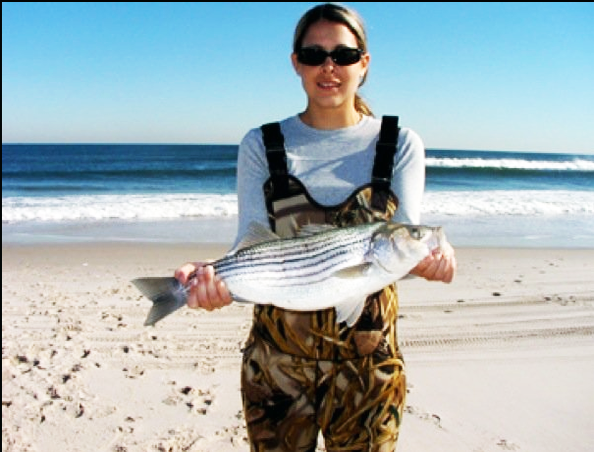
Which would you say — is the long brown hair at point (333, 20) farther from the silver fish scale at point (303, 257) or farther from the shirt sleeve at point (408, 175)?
the silver fish scale at point (303, 257)

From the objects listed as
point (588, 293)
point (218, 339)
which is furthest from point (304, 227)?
point (588, 293)

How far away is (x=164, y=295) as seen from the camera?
2514 millimetres

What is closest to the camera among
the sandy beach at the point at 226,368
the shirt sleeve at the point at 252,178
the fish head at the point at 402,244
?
the fish head at the point at 402,244

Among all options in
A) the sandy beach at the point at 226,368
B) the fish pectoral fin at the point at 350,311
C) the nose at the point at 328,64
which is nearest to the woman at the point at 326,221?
the nose at the point at 328,64

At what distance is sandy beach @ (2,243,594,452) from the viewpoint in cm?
450

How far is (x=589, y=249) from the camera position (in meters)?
11.9

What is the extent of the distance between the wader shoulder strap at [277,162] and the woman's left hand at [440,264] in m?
0.63

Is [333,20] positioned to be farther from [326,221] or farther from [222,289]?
[222,289]

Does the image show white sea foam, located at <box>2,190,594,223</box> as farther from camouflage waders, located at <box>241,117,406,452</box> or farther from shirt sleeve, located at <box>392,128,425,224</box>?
shirt sleeve, located at <box>392,128,425,224</box>

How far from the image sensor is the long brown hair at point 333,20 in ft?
8.54

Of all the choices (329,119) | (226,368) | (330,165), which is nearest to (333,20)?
(329,119)

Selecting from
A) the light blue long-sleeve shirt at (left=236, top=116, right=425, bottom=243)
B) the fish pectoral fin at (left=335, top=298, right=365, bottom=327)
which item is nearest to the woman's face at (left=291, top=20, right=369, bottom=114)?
the light blue long-sleeve shirt at (left=236, top=116, right=425, bottom=243)

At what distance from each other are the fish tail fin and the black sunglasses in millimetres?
1086

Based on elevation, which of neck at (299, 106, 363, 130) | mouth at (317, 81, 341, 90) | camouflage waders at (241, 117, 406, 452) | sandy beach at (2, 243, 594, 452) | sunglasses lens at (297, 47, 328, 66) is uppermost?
sunglasses lens at (297, 47, 328, 66)
